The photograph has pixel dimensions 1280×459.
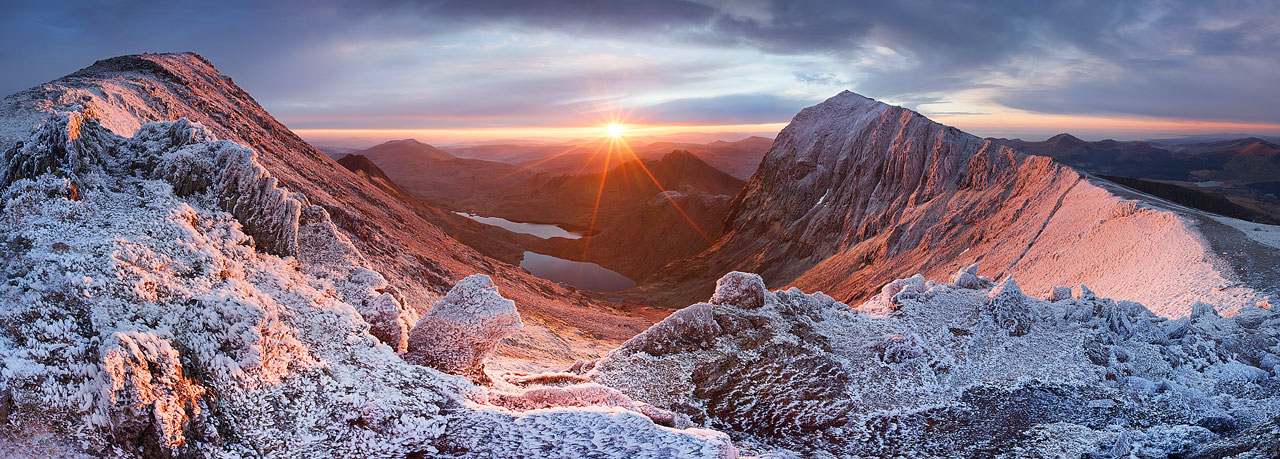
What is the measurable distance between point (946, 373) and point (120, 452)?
19.6 metres

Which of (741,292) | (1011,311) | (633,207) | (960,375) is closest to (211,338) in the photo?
(741,292)

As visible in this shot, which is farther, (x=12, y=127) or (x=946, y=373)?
(x=12, y=127)

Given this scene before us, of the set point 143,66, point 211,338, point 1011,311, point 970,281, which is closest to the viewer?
point 211,338

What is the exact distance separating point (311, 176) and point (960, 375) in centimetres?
4672

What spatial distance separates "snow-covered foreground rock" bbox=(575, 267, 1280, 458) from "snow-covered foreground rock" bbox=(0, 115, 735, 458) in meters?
5.14

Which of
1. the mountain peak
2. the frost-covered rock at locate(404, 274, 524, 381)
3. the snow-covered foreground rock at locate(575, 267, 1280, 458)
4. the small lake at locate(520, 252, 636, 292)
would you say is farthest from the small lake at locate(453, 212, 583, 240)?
the frost-covered rock at locate(404, 274, 524, 381)

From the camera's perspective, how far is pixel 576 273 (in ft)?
271

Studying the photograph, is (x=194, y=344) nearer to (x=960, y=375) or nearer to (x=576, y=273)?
(x=960, y=375)

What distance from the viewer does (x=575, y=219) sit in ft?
404

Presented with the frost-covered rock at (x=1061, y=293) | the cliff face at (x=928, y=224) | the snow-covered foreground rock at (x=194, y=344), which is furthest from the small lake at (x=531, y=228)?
the snow-covered foreground rock at (x=194, y=344)

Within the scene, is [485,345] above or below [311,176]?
below

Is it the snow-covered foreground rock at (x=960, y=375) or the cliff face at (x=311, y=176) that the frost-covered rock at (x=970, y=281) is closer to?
the snow-covered foreground rock at (x=960, y=375)

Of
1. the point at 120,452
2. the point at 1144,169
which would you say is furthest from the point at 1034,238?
the point at 1144,169

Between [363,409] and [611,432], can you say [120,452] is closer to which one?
[363,409]
